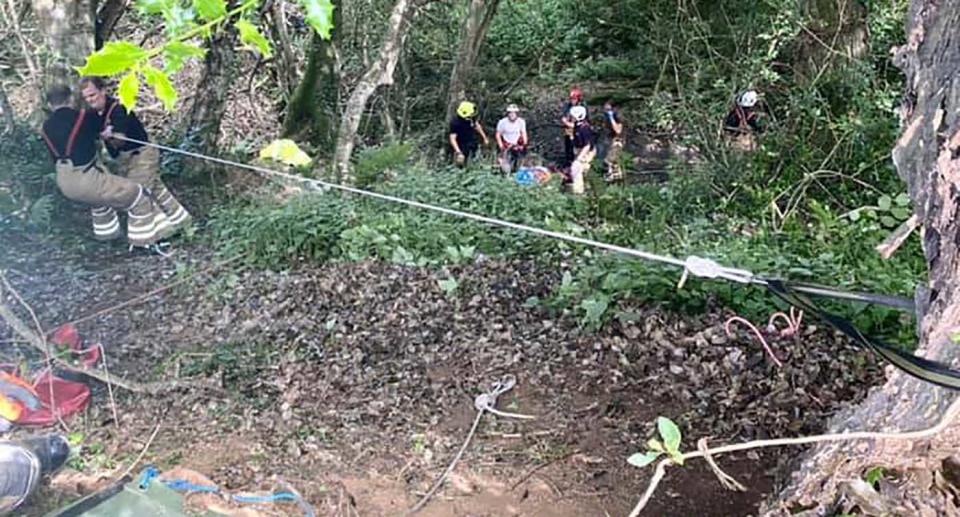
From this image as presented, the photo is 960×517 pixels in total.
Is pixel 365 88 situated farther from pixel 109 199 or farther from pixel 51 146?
pixel 51 146

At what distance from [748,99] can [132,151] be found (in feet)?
19.4

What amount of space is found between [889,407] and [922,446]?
0.44 feet

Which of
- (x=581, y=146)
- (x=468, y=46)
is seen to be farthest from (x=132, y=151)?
(x=468, y=46)

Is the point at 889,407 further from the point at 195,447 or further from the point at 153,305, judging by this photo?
the point at 153,305

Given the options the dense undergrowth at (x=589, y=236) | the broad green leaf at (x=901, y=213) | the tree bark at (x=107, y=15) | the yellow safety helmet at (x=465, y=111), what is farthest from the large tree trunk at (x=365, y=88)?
the broad green leaf at (x=901, y=213)

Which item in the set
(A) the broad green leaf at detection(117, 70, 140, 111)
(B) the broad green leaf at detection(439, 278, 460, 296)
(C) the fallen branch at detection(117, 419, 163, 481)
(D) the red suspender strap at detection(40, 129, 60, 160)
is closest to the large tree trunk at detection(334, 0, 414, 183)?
(D) the red suspender strap at detection(40, 129, 60, 160)

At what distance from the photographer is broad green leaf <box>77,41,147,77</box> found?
1.19 metres

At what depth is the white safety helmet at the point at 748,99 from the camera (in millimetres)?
8133

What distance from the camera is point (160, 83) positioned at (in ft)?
4.24

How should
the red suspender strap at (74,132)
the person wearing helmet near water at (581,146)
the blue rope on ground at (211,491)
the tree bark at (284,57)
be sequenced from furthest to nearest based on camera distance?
1. the tree bark at (284,57)
2. the person wearing helmet near water at (581,146)
3. the red suspender strap at (74,132)
4. the blue rope on ground at (211,491)

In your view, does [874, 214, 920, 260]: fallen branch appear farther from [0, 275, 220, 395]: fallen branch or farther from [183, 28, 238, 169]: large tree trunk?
[183, 28, 238, 169]: large tree trunk

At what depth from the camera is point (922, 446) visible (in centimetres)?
201

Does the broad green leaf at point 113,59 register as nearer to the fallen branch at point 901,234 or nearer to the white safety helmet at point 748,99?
the fallen branch at point 901,234

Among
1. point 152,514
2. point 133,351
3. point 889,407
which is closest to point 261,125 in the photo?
point 133,351
